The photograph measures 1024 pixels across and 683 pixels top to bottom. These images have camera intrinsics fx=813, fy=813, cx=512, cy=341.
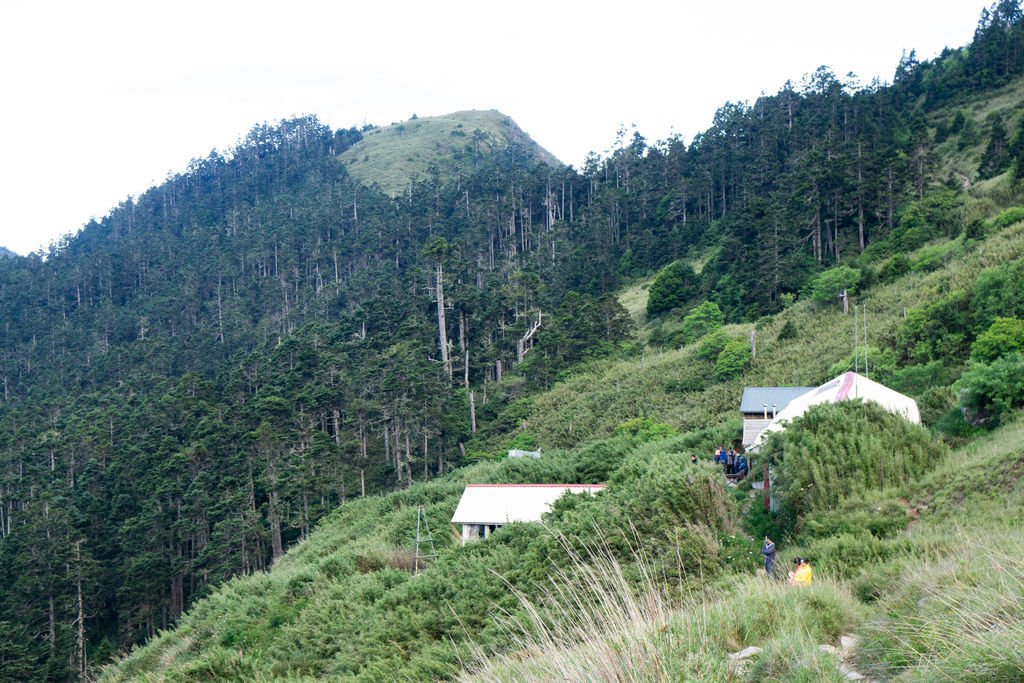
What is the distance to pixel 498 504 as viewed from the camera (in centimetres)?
2317

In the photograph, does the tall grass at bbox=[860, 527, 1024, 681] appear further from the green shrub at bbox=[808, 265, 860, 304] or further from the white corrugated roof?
the green shrub at bbox=[808, 265, 860, 304]

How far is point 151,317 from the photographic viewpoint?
274 feet

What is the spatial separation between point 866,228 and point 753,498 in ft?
124

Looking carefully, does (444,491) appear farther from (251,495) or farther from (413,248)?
(413,248)

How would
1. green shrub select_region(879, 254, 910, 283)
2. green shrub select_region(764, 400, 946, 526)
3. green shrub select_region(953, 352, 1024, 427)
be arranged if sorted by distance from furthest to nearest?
green shrub select_region(879, 254, 910, 283), green shrub select_region(953, 352, 1024, 427), green shrub select_region(764, 400, 946, 526)

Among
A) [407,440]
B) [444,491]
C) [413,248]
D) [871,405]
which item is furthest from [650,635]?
[413,248]

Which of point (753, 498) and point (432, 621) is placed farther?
point (753, 498)

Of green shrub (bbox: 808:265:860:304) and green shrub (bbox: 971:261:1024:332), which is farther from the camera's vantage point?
green shrub (bbox: 808:265:860:304)

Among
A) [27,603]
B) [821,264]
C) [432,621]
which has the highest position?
[821,264]

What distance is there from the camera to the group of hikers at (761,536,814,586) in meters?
8.90

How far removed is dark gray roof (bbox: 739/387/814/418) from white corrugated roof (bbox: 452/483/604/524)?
6.89 meters

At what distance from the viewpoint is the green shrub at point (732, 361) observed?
1474 inches

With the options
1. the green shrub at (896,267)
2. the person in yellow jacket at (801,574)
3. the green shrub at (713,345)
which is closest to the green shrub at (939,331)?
the green shrub at (896,267)

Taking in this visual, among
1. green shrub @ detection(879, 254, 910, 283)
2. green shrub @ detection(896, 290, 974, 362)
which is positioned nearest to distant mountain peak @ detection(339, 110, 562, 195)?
green shrub @ detection(879, 254, 910, 283)
